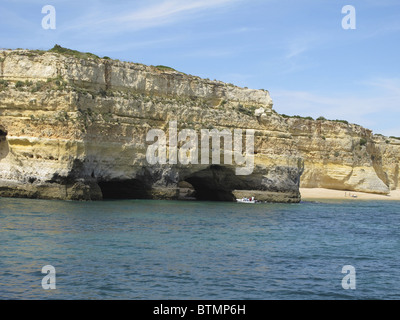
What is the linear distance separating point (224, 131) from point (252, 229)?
19.2 meters

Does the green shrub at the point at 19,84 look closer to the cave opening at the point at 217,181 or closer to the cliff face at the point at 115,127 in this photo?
the cliff face at the point at 115,127

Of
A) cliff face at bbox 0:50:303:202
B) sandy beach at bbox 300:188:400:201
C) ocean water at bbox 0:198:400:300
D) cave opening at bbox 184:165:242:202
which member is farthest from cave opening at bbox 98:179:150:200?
sandy beach at bbox 300:188:400:201

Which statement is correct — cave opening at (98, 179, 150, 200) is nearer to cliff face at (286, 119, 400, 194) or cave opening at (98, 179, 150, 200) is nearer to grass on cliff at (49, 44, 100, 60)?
grass on cliff at (49, 44, 100, 60)

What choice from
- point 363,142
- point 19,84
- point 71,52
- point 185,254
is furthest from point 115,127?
point 363,142

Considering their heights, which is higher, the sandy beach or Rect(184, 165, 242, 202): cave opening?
Rect(184, 165, 242, 202): cave opening

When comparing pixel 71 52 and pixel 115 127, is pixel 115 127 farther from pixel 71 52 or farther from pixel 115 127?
pixel 71 52

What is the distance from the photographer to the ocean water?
15.0m

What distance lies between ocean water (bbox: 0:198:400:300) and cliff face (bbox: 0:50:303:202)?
3.97 m

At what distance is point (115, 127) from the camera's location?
133 ft

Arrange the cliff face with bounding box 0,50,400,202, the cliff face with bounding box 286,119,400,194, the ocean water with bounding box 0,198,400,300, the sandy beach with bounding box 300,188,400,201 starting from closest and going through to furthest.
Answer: the ocean water with bounding box 0,198,400,300
the cliff face with bounding box 0,50,400,202
the sandy beach with bounding box 300,188,400,201
the cliff face with bounding box 286,119,400,194

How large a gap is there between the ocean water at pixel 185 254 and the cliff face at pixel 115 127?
156 inches

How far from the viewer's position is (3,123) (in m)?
37.7

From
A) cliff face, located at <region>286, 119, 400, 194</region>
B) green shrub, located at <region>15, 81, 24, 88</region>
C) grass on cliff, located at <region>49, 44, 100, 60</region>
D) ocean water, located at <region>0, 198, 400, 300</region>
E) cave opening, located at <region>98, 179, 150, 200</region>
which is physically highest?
grass on cliff, located at <region>49, 44, 100, 60</region>
